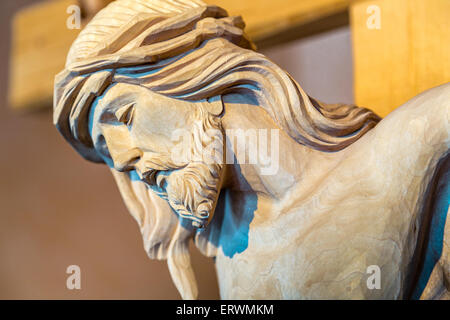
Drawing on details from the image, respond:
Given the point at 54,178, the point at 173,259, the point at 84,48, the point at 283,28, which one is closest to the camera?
the point at 84,48

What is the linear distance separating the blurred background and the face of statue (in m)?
1.03

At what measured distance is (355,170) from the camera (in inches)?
38.7

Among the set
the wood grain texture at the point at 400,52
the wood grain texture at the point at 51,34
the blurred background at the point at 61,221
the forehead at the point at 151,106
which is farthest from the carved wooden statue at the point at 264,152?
the blurred background at the point at 61,221

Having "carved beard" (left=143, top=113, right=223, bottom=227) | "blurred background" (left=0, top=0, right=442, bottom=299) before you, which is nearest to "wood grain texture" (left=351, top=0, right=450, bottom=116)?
"carved beard" (left=143, top=113, right=223, bottom=227)

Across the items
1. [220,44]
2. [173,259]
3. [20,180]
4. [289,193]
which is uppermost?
[220,44]

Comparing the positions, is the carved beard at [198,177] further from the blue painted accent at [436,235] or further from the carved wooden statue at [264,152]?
the blue painted accent at [436,235]

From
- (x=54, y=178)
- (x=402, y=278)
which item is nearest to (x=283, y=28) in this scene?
(x=402, y=278)

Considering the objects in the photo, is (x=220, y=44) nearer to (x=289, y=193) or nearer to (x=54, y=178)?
(x=289, y=193)

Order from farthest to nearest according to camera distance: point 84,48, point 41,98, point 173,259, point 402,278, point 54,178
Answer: point 54,178
point 41,98
point 173,259
point 84,48
point 402,278

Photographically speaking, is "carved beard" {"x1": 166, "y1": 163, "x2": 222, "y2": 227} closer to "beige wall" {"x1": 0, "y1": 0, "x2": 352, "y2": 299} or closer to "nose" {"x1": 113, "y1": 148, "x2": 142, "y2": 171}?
"nose" {"x1": 113, "y1": 148, "x2": 142, "y2": 171}

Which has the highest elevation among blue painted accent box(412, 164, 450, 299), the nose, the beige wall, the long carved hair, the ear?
the long carved hair

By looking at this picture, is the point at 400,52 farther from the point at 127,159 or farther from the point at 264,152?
the point at 127,159

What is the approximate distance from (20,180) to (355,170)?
1.74 meters

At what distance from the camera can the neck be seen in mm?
1025
